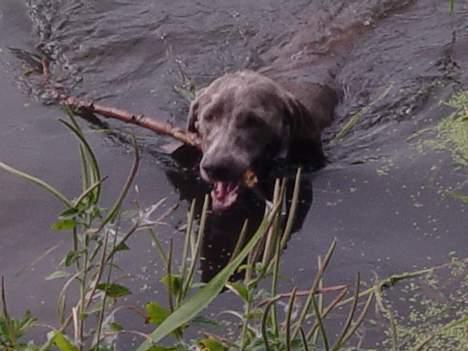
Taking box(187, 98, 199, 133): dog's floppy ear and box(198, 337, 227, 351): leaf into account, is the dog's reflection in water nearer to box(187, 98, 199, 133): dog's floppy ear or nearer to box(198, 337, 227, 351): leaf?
box(187, 98, 199, 133): dog's floppy ear

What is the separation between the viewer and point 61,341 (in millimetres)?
2506

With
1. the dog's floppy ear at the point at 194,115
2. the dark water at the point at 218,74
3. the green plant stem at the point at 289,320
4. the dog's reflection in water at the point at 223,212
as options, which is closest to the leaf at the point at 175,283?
the green plant stem at the point at 289,320

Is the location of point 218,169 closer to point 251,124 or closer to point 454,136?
point 251,124

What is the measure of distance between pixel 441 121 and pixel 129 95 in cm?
157

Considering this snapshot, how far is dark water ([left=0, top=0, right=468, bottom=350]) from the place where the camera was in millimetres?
4465

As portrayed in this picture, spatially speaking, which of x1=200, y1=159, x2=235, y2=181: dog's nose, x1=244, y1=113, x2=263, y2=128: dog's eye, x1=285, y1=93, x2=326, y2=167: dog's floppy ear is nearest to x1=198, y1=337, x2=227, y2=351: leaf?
x1=200, y1=159, x2=235, y2=181: dog's nose

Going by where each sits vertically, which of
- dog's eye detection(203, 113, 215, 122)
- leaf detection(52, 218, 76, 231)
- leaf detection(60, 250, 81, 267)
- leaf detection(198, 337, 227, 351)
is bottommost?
dog's eye detection(203, 113, 215, 122)

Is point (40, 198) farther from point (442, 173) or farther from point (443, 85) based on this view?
point (443, 85)

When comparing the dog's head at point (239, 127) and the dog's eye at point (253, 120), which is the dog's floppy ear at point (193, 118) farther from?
the dog's eye at point (253, 120)

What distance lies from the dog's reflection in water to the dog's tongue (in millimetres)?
30

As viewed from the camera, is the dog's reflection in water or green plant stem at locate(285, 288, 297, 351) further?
the dog's reflection in water

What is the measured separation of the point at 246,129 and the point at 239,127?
0.14ft

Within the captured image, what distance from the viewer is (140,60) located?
6406mm

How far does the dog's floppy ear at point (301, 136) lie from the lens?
210 inches
